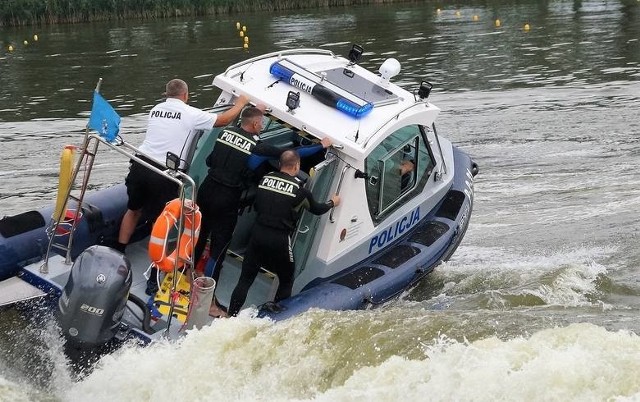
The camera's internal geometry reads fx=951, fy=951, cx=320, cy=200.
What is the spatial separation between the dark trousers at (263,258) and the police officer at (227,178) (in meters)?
0.29

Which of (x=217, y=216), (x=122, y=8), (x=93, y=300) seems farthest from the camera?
(x=122, y=8)

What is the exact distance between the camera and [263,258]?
23.6 feet

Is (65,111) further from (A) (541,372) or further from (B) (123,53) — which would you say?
(A) (541,372)

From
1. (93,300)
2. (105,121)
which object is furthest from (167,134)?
(93,300)

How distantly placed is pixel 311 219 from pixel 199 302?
50.8 inches

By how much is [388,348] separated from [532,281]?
2.79m

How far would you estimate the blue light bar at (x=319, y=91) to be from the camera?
7.73 m

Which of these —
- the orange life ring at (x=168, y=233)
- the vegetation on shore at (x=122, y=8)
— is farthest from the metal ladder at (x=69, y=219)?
the vegetation on shore at (x=122, y=8)

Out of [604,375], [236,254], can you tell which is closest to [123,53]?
[236,254]

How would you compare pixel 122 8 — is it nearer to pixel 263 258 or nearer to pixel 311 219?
pixel 311 219

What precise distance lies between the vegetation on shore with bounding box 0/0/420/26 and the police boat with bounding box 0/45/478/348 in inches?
971

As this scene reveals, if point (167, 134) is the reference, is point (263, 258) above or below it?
below

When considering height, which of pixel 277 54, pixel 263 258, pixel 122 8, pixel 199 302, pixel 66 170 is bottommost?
pixel 199 302

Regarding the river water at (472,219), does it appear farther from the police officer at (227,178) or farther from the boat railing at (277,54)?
Answer: the boat railing at (277,54)
